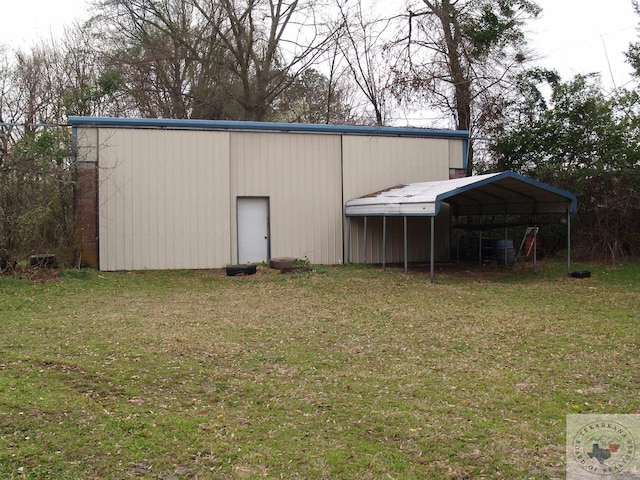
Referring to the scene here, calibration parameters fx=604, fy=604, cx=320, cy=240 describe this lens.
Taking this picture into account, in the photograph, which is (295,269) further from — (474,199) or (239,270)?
(474,199)

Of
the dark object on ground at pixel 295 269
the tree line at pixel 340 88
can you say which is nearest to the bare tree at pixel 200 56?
the tree line at pixel 340 88

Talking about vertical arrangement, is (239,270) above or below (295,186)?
below

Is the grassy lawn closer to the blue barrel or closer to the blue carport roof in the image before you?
the blue carport roof

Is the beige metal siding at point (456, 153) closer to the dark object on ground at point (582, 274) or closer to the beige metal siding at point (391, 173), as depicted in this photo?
the beige metal siding at point (391, 173)

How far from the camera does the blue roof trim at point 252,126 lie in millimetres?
13742

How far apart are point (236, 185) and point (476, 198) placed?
6.11 meters

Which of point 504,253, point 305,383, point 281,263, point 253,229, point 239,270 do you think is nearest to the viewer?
point 305,383

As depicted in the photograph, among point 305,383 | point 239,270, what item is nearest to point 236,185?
point 239,270

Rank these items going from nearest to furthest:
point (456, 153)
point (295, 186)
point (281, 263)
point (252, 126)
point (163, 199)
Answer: point (281, 263), point (163, 199), point (252, 126), point (295, 186), point (456, 153)

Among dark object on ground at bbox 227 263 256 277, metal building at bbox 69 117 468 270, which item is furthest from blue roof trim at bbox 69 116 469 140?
dark object on ground at bbox 227 263 256 277

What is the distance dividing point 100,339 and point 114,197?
7.84 m

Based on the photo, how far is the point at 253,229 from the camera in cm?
1506

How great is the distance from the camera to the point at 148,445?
12.4ft

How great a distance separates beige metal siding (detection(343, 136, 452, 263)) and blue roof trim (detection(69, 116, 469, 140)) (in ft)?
0.60
